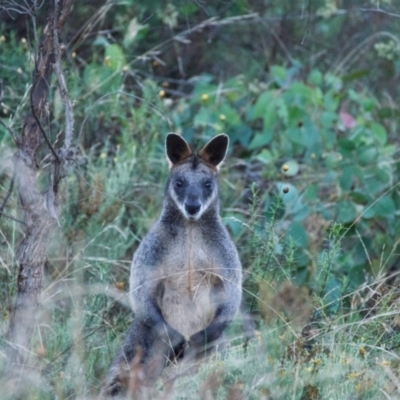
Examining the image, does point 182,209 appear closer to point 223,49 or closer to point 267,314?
point 267,314

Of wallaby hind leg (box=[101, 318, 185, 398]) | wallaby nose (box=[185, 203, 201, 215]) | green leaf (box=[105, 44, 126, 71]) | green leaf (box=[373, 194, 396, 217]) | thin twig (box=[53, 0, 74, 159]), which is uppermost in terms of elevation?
thin twig (box=[53, 0, 74, 159])

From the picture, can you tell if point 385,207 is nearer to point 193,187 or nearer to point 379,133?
point 379,133

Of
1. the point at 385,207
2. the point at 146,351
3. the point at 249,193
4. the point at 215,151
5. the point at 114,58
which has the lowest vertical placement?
the point at 249,193

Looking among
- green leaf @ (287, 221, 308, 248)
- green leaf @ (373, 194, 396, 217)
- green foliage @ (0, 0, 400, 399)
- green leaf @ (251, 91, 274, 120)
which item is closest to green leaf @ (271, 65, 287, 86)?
green foliage @ (0, 0, 400, 399)

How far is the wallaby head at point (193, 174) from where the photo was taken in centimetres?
585

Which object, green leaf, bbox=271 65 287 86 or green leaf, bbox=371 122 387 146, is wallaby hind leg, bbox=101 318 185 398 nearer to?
green leaf, bbox=371 122 387 146

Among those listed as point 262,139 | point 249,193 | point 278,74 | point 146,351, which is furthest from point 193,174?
point 278,74

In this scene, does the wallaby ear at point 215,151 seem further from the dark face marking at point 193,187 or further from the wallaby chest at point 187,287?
the wallaby chest at point 187,287

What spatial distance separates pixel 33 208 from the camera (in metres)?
5.13

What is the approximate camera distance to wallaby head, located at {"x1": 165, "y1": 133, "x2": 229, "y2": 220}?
5.85 m

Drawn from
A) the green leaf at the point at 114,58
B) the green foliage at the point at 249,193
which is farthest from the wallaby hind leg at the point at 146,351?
the green leaf at the point at 114,58

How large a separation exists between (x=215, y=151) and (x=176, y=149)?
0.24 m

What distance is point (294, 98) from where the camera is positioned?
344 inches

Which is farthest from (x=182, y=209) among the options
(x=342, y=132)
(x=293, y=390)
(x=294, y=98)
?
(x=342, y=132)
